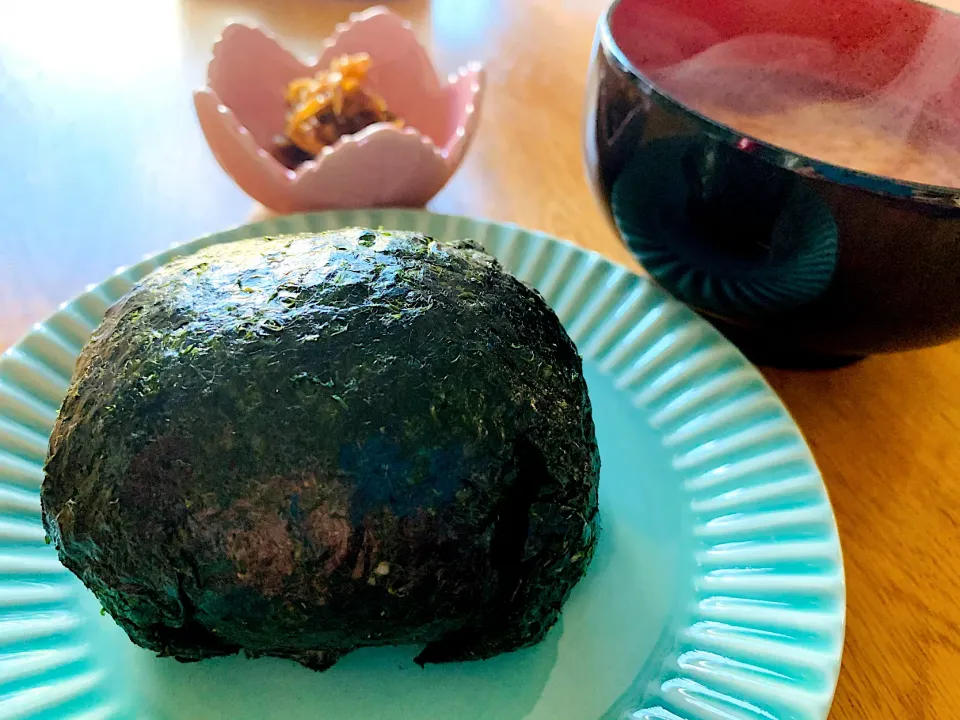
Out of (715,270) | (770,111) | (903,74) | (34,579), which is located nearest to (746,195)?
(715,270)

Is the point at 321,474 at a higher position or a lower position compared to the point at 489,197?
higher

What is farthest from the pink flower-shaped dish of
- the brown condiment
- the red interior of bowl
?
the red interior of bowl

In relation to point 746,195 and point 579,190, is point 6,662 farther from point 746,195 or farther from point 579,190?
point 579,190

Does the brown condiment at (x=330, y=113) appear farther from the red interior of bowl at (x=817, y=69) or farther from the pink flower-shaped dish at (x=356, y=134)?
the red interior of bowl at (x=817, y=69)

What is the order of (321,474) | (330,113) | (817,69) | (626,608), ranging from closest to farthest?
(321,474) → (626,608) → (817,69) → (330,113)

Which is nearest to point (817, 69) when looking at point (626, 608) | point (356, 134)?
point (356, 134)

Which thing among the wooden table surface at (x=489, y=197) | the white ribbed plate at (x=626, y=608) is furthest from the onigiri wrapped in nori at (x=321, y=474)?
the wooden table surface at (x=489, y=197)

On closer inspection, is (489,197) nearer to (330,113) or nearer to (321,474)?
(330,113)
